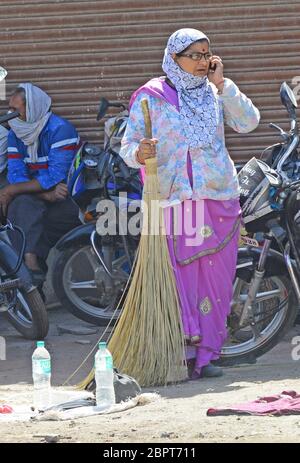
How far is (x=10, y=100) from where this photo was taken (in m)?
8.51

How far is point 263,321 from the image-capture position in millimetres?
7086

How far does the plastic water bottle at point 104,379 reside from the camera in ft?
19.6

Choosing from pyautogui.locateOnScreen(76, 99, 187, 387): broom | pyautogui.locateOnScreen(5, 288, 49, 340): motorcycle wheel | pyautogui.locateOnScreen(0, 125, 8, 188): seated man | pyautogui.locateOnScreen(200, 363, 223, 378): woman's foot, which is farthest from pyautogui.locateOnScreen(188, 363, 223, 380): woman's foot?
pyautogui.locateOnScreen(0, 125, 8, 188): seated man

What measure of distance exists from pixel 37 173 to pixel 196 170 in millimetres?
2166

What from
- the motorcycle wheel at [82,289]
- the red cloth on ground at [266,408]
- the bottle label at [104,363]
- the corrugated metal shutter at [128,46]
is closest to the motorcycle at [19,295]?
the motorcycle wheel at [82,289]

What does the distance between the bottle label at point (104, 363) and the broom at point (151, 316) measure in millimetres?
432

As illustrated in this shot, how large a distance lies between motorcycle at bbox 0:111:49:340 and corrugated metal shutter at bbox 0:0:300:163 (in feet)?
2.81

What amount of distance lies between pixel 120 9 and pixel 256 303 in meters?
2.60

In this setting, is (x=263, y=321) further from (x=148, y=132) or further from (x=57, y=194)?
(x=57, y=194)

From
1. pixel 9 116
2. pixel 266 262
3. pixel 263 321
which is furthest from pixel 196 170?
pixel 9 116

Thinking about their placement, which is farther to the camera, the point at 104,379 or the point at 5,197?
the point at 5,197

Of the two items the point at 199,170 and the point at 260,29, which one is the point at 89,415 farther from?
the point at 260,29

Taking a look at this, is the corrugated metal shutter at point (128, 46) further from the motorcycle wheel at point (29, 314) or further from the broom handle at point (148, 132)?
the broom handle at point (148, 132)

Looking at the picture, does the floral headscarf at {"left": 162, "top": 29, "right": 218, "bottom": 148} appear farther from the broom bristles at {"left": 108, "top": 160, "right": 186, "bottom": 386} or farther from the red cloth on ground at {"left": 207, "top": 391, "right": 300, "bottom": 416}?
the red cloth on ground at {"left": 207, "top": 391, "right": 300, "bottom": 416}
